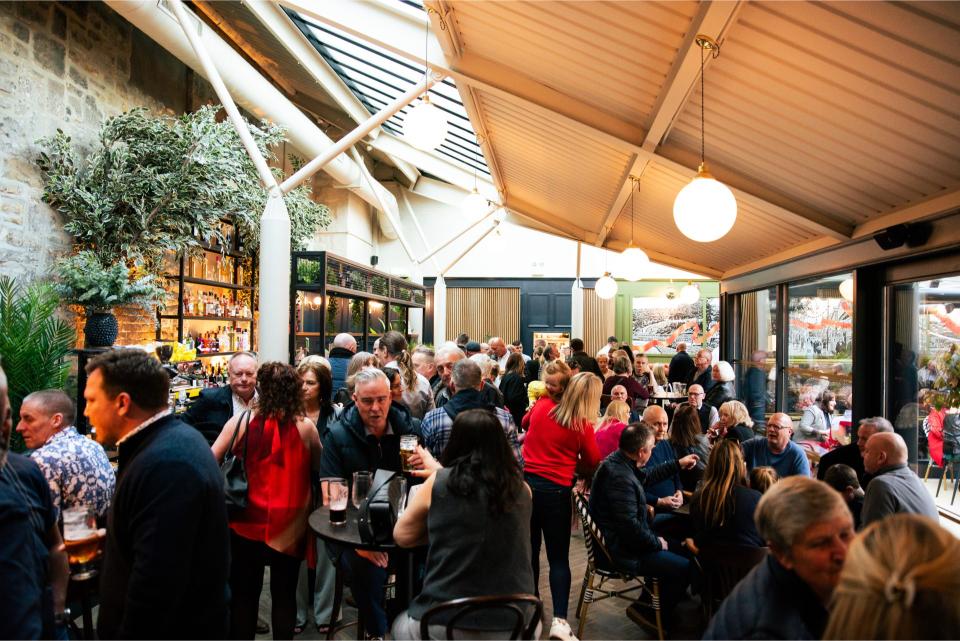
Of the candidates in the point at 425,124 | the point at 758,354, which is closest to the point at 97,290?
the point at 425,124

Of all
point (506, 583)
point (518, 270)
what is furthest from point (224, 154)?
point (518, 270)

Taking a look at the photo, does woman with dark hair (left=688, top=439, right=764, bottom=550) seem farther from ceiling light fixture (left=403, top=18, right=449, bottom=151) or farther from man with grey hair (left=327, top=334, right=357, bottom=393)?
man with grey hair (left=327, top=334, right=357, bottom=393)

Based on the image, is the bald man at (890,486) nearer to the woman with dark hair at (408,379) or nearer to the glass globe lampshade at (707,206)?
the glass globe lampshade at (707,206)

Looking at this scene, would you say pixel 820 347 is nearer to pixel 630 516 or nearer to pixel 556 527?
pixel 630 516

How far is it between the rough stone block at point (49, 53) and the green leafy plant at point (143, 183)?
0.56 m

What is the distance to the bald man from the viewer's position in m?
2.70

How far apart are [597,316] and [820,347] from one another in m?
9.74

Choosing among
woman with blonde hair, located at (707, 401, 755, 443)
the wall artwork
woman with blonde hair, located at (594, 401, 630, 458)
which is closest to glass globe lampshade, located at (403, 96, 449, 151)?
woman with blonde hair, located at (594, 401, 630, 458)

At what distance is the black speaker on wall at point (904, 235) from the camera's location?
365 cm

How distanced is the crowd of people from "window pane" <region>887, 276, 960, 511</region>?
2.16ft

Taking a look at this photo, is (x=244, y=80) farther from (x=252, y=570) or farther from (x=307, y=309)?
(x=252, y=570)

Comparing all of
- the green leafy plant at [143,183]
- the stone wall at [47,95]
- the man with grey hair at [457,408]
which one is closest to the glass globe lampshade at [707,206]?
the man with grey hair at [457,408]

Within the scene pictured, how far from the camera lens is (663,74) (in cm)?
352

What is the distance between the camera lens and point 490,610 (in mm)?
1950
